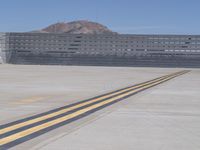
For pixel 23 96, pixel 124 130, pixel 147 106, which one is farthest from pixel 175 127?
pixel 23 96

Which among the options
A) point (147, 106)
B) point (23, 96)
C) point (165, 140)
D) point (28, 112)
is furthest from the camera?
point (23, 96)

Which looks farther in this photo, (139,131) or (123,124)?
(123,124)

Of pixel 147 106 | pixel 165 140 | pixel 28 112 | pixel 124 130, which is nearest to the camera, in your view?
pixel 165 140

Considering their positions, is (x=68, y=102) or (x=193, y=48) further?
(x=193, y=48)

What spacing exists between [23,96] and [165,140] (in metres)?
8.11

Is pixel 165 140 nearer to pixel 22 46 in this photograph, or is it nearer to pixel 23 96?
pixel 23 96

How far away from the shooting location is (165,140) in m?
8.26

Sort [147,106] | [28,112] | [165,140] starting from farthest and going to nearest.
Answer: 1. [147,106]
2. [28,112]
3. [165,140]

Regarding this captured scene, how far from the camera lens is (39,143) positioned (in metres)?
7.88

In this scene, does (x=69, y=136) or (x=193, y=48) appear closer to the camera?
(x=69, y=136)

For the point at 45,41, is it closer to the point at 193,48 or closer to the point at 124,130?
the point at 193,48

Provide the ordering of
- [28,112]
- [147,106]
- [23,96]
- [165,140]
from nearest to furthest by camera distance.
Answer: [165,140]
[28,112]
[147,106]
[23,96]

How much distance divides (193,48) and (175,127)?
53.9 m

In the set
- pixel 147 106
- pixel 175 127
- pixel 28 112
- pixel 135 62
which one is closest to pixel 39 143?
pixel 175 127
